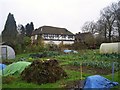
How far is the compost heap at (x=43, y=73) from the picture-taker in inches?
479

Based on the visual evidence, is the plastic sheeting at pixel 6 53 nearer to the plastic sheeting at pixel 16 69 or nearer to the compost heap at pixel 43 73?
the plastic sheeting at pixel 16 69

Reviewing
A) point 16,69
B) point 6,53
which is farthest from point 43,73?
point 6,53

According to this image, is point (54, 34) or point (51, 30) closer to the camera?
point (54, 34)

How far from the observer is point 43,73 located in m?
12.4

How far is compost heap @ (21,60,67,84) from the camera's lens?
1216 cm

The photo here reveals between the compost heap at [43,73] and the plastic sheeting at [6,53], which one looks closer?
the compost heap at [43,73]

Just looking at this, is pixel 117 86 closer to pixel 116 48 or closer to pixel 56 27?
pixel 116 48

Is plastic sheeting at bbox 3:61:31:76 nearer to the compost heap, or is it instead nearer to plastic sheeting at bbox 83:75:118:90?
the compost heap

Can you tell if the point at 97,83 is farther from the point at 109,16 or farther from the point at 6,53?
the point at 109,16

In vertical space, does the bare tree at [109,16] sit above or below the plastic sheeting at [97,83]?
above

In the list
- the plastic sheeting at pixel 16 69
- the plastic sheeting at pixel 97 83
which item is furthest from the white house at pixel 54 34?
the plastic sheeting at pixel 97 83

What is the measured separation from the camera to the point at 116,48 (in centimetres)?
2795

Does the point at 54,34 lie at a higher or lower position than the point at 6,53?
higher

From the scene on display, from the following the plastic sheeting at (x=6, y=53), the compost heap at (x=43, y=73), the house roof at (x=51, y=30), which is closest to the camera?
the compost heap at (x=43, y=73)
